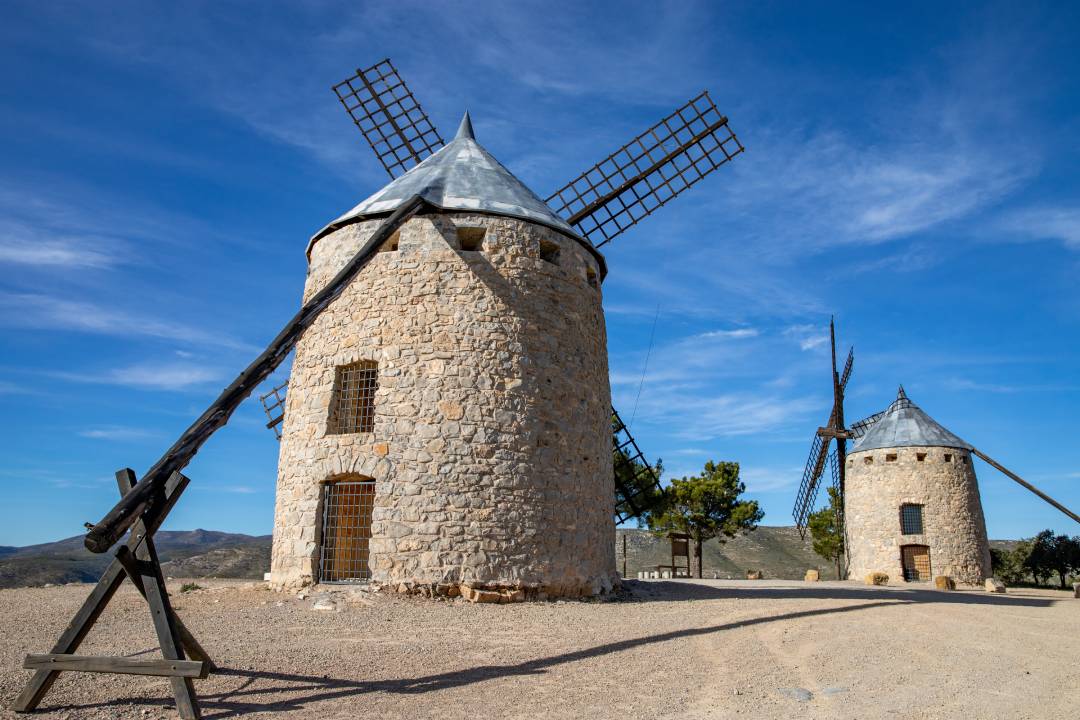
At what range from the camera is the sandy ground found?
16.9ft

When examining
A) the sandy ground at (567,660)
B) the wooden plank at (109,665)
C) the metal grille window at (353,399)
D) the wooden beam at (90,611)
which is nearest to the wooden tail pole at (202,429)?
the wooden beam at (90,611)

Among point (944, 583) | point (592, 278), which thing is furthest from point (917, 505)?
point (592, 278)

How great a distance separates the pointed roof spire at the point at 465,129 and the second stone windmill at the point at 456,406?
243 centimetres

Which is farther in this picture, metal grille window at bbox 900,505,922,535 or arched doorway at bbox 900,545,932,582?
metal grille window at bbox 900,505,922,535

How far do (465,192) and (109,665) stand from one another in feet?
27.2

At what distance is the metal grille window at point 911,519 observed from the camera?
2327 cm

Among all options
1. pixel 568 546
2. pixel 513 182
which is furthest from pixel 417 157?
pixel 568 546

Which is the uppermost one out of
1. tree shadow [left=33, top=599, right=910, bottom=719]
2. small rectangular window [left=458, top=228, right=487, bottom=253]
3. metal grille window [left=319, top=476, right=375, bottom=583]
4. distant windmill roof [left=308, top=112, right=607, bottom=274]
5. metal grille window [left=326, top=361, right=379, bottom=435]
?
distant windmill roof [left=308, top=112, right=607, bottom=274]

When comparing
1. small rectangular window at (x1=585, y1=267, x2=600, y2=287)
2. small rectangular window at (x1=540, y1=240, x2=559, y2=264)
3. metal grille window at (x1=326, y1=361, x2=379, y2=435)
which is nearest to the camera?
metal grille window at (x1=326, y1=361, x2=379, y2=435)

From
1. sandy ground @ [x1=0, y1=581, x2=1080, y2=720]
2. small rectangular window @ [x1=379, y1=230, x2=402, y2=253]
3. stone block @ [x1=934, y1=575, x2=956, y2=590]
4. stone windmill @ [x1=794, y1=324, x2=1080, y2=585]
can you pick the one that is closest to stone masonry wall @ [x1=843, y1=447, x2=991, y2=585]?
stone windmill @ [x1=794, y1=324, x2=1080, y2=585]

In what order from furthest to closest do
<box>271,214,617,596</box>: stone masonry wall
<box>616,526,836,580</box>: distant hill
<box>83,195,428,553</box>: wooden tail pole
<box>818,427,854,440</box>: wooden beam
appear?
<box>616,526,836,580</box>: distant hill, <box>818,427,854,440</box>: wooden beam, <box>271,214,617,596</box>: stone masonry wall, <box>83,195,428,553</box>: wooden tail pole

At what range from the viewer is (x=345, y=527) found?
36.7ft

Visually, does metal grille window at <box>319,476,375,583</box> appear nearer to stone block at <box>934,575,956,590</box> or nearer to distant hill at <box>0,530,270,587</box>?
distant hill at <box>0,530,270,587</box>

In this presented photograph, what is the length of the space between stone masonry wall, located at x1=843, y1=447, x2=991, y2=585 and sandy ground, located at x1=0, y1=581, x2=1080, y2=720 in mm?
13980
